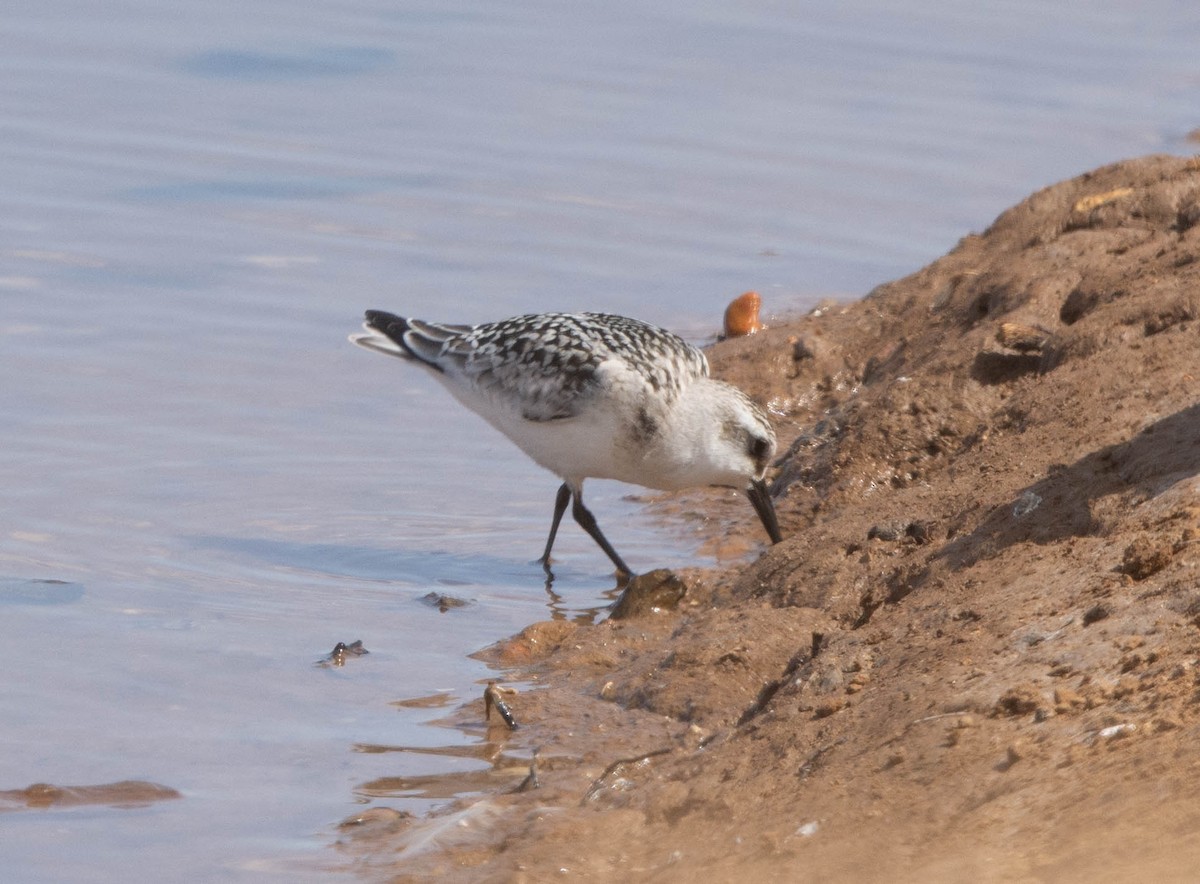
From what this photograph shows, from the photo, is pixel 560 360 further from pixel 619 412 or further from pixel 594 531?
pixel 594 531

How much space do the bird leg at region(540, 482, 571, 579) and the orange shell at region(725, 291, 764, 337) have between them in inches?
92.9

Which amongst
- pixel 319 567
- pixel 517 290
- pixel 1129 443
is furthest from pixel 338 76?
pixel 1129 443

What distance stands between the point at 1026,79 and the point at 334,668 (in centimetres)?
1084

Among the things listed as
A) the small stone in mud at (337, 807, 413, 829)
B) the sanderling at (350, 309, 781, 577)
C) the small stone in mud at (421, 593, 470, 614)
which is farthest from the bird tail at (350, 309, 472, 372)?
the small stone in mud at (337, 807, 413, 829)

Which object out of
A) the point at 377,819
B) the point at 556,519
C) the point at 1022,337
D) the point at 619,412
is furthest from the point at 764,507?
the point at 377,819

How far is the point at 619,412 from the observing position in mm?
7246

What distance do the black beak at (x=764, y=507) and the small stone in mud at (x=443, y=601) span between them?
1.26 metres

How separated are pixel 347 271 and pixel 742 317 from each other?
103 inches

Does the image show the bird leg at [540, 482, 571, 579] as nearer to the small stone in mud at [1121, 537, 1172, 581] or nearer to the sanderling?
the sanderling

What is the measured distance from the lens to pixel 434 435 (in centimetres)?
897

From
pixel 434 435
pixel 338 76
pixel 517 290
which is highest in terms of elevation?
pixel 338 76

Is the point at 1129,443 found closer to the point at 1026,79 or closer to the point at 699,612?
the point at 699,612

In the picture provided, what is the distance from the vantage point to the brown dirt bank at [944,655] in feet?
11.9

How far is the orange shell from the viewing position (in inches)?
386
